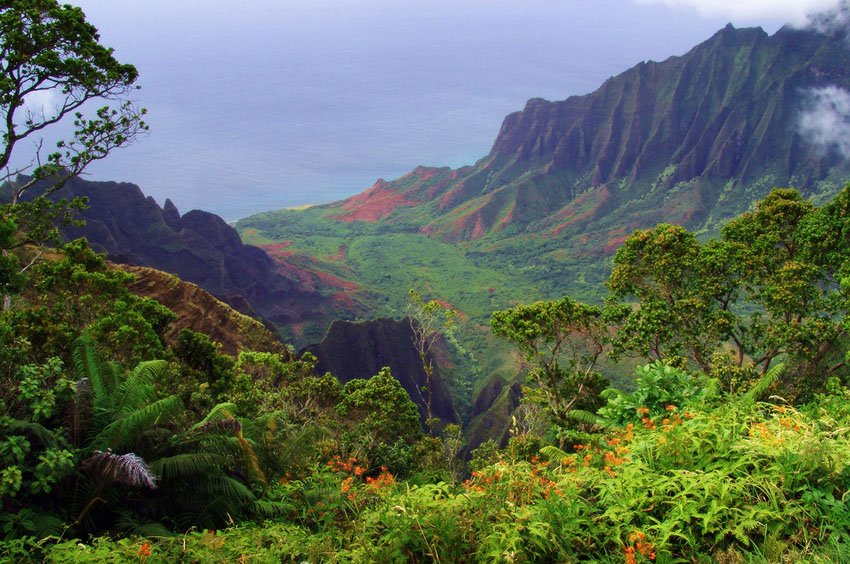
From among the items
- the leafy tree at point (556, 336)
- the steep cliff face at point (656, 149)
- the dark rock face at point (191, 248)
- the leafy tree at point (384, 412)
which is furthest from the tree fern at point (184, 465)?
the steep cliff face at point (656, 149)

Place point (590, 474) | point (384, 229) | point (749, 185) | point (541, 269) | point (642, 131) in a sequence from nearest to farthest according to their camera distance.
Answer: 1. point (590, 474)
2. point (541, 269)
3. point (749, 185)
4. point (384, 229)
5. point (642, 131)

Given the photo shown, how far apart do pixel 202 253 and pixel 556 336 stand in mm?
63850

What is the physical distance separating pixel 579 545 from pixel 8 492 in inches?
187

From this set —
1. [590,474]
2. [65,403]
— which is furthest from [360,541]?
[65,403]

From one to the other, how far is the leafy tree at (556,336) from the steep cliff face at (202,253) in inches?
1784

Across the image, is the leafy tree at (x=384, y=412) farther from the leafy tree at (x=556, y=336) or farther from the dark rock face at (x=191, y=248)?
the dark rock face at (x=191, y=248)

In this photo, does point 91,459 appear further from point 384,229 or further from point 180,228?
point 384,229

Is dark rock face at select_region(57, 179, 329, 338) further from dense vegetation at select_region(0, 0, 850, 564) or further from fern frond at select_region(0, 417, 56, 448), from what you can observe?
fern frond at select_region(0, 417, 56, 448)

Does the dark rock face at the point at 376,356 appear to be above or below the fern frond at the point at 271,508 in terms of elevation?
below

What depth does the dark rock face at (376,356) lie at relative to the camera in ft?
155

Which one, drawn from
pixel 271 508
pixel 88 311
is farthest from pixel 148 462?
pixel 88 311

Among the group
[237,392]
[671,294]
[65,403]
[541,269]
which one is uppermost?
[65,403]

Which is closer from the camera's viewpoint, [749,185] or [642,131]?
[749,185]

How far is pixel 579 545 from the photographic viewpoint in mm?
4254
